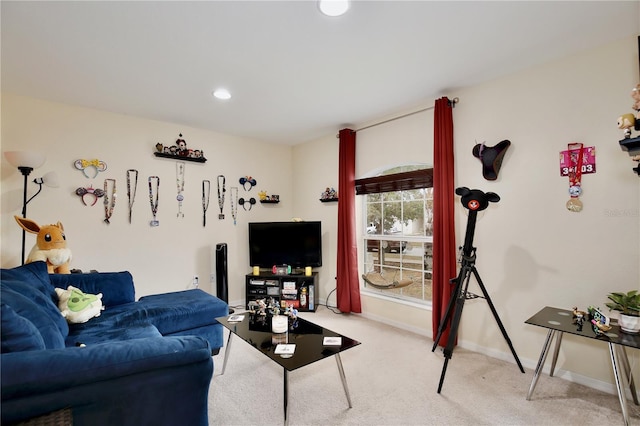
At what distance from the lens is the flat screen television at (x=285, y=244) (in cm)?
426

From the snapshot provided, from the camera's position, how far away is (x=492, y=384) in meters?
2.26

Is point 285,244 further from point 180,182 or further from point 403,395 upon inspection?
point 403,395

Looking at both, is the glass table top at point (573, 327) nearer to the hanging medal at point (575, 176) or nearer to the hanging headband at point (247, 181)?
the hanging medal at point (575, 176)

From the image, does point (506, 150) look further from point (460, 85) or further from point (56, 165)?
point (56, 165)

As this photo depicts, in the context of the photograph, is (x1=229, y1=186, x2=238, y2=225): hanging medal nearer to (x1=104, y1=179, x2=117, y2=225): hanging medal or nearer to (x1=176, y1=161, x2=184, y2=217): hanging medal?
(x1=176, y1=161, x2=184, y2=217): hanging medal

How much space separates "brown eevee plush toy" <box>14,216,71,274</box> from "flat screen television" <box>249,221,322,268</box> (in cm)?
212

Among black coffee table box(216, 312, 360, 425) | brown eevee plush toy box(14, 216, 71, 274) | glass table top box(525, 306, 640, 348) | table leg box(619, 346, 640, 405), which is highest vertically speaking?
brown eevee plush toy box(14, 216, 71, 274)

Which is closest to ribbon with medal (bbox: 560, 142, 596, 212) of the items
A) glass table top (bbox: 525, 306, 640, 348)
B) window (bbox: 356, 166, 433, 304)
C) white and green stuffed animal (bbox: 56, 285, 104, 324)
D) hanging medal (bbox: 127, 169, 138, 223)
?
glass table top (bbox: 525, 306, 640, 348)

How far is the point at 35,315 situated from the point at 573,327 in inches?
125

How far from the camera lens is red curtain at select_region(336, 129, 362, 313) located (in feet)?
12.8

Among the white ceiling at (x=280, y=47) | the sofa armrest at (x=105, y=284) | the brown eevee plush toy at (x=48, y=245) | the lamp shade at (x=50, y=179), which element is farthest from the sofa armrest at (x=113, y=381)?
the lamp shade at (x=50, y=179)

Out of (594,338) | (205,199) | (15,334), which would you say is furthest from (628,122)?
(205,199)

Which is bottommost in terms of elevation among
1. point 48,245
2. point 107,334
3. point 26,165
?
point 107,334

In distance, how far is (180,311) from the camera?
2.62m
